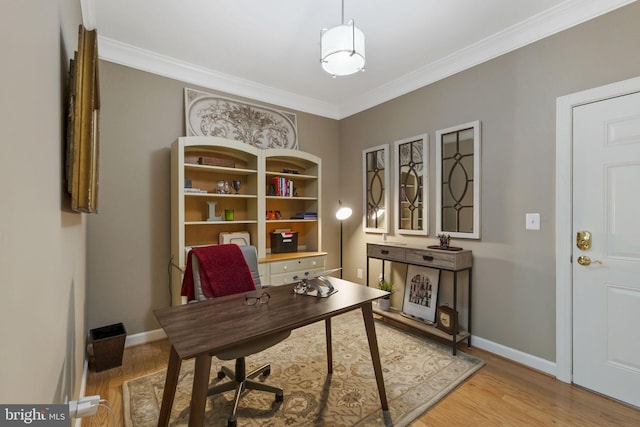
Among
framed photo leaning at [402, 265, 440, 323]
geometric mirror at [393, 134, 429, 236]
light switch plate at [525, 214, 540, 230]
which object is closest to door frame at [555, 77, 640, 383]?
light switch plate at [525, 214, 540, 230]

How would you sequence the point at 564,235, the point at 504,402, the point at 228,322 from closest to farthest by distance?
the point at 228,322 < the point at 504,402 < the point at 564,235

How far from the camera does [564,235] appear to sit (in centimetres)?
221

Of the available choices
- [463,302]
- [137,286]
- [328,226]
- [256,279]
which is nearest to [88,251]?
[137,286]

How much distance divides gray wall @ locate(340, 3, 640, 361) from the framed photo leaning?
364 mm

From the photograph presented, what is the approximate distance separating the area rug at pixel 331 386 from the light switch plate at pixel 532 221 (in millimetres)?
1201

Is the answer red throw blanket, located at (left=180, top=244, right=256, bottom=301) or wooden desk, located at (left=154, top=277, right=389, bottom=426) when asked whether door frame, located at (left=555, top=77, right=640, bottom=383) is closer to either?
wooden desk, located at (left=154, top=277, right=389, bottom=426)

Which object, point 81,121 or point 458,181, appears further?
point 458,181

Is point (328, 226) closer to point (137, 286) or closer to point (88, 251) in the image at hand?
point (137, 286)

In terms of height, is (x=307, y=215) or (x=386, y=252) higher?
(x=307, y=215)

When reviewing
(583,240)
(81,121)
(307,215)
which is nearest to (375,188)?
(307,215)

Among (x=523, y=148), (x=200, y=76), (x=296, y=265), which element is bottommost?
(x=296, y=265)

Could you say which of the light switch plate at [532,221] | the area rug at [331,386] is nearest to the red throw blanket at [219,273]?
the area rug at [331,386]

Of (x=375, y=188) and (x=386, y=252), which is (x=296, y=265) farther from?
(x=375, y=188)

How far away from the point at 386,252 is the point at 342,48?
2.06 m
